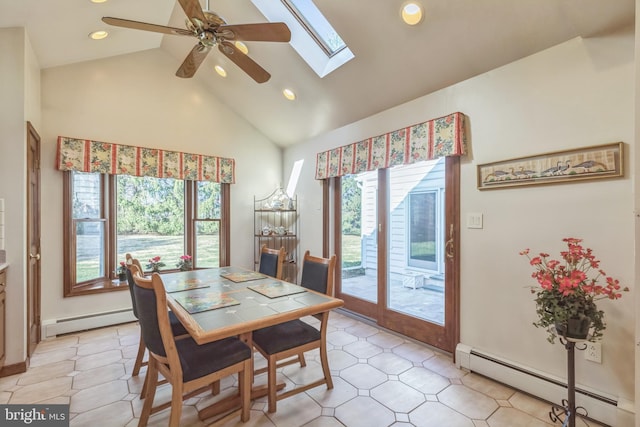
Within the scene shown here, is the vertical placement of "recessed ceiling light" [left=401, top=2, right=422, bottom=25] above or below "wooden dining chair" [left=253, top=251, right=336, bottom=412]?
above

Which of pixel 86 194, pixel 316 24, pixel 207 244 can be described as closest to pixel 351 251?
pixel 207 244

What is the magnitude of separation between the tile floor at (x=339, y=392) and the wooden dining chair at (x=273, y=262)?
2.69ft

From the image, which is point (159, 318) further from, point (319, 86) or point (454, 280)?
point (319, 86)

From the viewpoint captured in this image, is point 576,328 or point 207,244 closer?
point 576,328

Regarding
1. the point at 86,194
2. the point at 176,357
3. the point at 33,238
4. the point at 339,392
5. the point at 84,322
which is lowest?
the point at 339,392

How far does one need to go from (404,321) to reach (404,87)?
2398mm

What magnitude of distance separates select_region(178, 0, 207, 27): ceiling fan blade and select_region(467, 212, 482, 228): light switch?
8.14ft

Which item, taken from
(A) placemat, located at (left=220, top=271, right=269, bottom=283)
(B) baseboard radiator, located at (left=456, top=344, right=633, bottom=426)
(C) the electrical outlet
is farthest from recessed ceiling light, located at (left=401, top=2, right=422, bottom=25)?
(B) baseboard radiator, located at (left=456, top=344, right=633, bottom=426)

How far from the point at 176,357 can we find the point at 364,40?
2.79m

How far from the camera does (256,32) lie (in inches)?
76.0

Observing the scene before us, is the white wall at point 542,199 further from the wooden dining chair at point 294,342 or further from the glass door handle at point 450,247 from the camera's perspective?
the wooden dining chair at point 294,342

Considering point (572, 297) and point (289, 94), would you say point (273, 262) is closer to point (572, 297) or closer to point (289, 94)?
point (289, 94)

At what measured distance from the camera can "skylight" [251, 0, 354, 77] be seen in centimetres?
286

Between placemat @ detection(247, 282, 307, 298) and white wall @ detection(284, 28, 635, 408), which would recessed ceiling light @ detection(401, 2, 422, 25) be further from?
placemat @ detection(247, 282, 307, 298)
